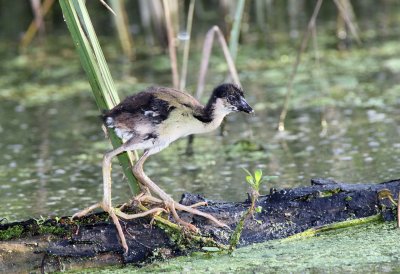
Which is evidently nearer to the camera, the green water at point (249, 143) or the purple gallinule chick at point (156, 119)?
the green water at point (249, 143)

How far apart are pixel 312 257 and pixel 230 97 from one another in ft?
3.73

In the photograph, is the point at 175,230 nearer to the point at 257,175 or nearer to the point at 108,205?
the point at 108,205

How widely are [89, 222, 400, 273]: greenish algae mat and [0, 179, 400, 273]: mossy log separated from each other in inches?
3.1

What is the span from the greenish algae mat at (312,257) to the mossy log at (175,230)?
0.08 metres

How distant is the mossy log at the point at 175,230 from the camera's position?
490cm

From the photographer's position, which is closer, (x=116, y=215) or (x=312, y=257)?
(x=312, y=257)

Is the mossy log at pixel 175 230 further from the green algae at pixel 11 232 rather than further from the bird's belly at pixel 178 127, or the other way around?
the bird's belly at pixel 178 127

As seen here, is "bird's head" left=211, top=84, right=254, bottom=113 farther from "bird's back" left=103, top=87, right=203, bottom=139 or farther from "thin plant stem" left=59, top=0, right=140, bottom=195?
"thin plant stem" left=59, top=0, right=140, bottom=195

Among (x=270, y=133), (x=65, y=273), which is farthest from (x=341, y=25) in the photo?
(x=65, y=273)

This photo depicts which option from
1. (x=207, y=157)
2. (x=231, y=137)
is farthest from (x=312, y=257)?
(x=231, y=137)

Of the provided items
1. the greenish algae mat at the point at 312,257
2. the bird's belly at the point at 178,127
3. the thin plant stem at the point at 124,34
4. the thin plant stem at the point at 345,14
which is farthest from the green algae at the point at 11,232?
the thin plant stem at the point at 124,34

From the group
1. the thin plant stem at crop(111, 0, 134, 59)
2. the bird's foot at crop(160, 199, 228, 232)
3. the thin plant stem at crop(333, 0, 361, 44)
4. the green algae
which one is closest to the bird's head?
the bird's foot at crop(160, 199, 228, 232)

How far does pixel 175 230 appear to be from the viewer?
16.5ft

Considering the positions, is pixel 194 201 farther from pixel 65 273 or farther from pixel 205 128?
pixel 65 273
